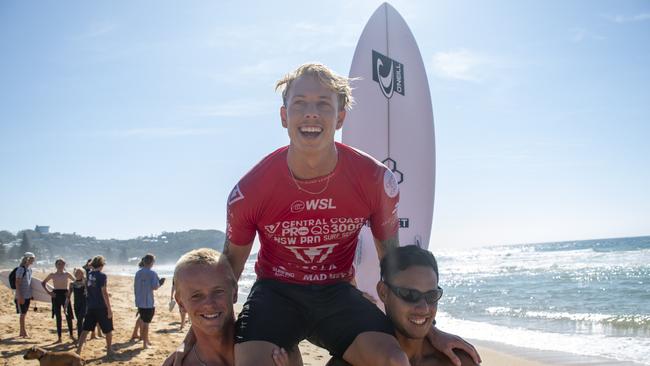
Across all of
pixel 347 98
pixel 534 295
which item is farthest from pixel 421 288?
pixel 534 295

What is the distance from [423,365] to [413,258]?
485mm

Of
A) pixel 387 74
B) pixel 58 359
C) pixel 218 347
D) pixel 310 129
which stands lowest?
pixel 58 359

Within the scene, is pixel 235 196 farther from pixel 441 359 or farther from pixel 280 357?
pixel 441 359

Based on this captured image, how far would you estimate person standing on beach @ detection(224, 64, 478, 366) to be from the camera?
234 centimetres

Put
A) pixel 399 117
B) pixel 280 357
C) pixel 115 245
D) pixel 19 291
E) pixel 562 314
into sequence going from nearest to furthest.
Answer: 1. pixel 280 357
2. pixel 399 117
3. pixel 19 291
4. pixel 562 314
5. pixel 115 245

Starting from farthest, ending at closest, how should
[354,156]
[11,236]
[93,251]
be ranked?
[93,251] < [11,236] < [354,156]

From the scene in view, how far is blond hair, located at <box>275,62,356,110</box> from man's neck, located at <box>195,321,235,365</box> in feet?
3.80

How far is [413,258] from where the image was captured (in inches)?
93.7

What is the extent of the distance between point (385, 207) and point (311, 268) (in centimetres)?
49

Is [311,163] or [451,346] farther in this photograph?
[311,163]

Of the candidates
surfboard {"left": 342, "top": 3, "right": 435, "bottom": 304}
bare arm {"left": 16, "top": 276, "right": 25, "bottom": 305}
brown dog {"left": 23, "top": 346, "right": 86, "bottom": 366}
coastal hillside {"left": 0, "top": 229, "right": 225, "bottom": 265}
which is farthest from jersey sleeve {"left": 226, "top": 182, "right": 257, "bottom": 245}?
coastal hillside {"left": 0, "top": 229, "right": 225, "bottom": 265}

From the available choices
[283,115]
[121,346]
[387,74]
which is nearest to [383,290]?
[283,115]

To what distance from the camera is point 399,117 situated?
533 centimetres

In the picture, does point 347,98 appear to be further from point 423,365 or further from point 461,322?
point 461,322
